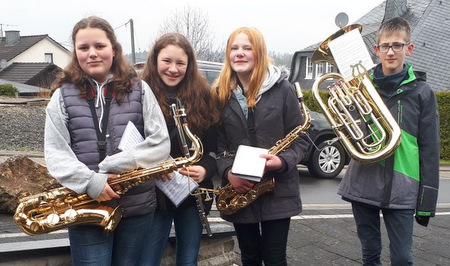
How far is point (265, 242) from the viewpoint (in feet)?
9.52

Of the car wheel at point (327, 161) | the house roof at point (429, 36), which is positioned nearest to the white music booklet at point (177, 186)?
the car wheel at point (327, 161)

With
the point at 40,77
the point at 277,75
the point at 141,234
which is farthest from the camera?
the point at 40,77

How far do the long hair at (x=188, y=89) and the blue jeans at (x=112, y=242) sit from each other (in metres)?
0.62

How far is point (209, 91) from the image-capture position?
115 inches

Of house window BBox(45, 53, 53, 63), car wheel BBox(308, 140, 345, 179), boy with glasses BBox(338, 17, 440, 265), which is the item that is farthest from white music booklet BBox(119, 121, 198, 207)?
house window BBox(45, 53, 53, 63)

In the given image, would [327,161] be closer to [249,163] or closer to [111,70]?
[249,163]

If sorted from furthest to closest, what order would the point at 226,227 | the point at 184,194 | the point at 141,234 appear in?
the point at 226,227, the point at 184,194, the point at 141,234

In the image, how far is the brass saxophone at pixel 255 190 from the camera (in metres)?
2.83

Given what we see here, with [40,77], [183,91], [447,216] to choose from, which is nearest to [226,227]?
[183,91]

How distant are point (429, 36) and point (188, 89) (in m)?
19.3

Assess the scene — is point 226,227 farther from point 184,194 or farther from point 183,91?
point 183,91

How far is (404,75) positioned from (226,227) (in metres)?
1.83

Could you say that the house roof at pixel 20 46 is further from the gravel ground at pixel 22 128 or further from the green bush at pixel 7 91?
the gravel ground at pixel 22 128

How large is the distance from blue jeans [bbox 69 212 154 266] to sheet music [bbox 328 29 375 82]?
5.06 feet
